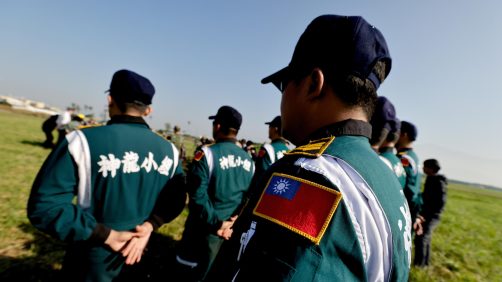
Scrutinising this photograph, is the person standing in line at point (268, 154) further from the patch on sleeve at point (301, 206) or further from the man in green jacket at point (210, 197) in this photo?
the patch on sleeve at point (301, 206)

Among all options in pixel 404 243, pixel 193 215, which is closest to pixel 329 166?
pixel 404 243

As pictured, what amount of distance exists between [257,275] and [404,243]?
71cm

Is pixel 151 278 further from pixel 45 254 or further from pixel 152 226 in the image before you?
pixel 152 226

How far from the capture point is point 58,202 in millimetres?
A: 1995

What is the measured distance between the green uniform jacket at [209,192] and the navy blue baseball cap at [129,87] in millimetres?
1380

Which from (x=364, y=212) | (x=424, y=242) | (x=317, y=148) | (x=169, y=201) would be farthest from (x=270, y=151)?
(x=424, y=242)

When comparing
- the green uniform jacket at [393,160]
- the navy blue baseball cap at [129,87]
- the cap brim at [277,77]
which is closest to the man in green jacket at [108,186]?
the navy blue baseball cap at [129,87]

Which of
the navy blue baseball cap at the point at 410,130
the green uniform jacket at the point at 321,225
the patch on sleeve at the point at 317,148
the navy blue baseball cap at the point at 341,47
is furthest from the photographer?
the navy blue baseball cap at the point at 410,130

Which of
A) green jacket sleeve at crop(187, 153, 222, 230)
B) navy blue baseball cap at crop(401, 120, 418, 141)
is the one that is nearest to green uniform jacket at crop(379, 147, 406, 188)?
navy blue baseball cap at crop(401, 120, 418, 141)

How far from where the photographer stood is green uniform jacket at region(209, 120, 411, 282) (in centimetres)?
83

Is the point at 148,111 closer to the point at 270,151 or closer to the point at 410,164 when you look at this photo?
the point at 270,151

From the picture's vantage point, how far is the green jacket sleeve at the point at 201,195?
3498mm

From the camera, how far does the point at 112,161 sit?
2242mm

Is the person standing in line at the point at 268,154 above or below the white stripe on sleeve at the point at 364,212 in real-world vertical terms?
below
